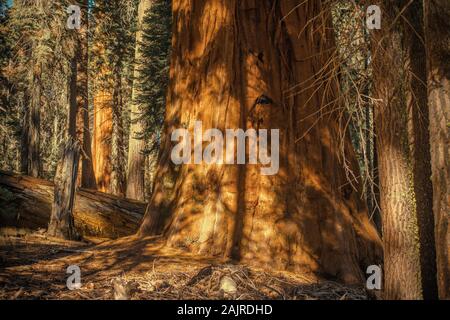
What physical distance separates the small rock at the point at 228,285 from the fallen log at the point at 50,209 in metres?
4.34

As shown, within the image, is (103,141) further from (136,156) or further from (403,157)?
(403,157)

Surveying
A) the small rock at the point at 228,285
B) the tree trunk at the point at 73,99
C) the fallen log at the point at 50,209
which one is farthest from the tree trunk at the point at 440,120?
the tree trunk at the point at 73,99

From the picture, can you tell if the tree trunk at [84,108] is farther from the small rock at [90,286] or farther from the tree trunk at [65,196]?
the small rock at [90,286]

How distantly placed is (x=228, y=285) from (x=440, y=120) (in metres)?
2.52

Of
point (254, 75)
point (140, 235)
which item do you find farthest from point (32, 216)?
point (254, 75)

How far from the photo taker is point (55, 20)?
14.1 m

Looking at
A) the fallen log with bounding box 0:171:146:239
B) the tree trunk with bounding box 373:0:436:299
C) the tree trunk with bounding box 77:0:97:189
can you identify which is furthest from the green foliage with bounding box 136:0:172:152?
the tree trunk with bounding box 373:0:436:299

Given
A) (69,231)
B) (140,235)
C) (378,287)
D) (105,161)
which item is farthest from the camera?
(105,161)

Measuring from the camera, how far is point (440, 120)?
14.4 feet

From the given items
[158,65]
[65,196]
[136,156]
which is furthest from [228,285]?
[136,156]

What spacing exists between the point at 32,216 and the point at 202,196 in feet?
15.5

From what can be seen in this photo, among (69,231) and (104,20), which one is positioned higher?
(104,20)

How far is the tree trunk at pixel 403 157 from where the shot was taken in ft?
15.5

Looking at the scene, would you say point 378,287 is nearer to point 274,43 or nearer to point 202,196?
point 202,196
